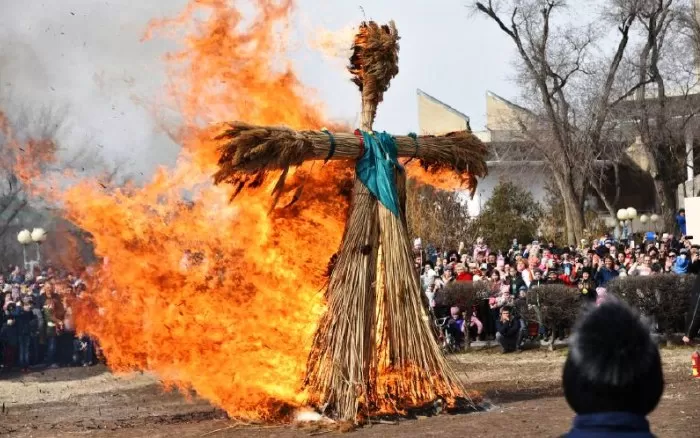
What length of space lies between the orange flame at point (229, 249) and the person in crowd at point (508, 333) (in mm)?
7542

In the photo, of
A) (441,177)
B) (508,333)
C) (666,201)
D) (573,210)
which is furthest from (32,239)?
(666,201)

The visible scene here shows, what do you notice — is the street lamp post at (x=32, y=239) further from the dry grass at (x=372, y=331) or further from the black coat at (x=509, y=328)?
the black coat at (x=509, y=328)

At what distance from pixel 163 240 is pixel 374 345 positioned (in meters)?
2.22

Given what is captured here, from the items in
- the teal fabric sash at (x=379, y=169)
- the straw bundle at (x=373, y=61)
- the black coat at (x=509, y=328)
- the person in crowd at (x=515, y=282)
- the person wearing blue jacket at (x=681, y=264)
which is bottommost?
the black coat at (x=509, y=328)

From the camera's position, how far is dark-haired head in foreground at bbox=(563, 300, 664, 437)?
254 centimetres

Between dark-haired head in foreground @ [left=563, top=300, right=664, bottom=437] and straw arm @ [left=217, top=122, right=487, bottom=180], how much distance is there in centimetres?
558

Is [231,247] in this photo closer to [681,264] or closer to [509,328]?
[509,328]

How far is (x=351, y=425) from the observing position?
327 inches

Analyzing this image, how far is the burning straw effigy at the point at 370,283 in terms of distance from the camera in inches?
331

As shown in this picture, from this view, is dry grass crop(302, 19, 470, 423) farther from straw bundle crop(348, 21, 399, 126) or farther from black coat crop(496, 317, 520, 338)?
black coat crop(496, 317, 520, 338)

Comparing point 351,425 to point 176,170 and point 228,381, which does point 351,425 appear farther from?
point 176,170

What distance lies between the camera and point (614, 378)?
2547 mm

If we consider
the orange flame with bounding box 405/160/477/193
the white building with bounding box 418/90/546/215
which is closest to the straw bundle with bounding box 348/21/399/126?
the orange flame with bounding box 405/160/477/193

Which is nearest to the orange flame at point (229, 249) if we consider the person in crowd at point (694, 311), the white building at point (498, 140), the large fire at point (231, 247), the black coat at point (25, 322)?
the large fire at point (231, 247)
